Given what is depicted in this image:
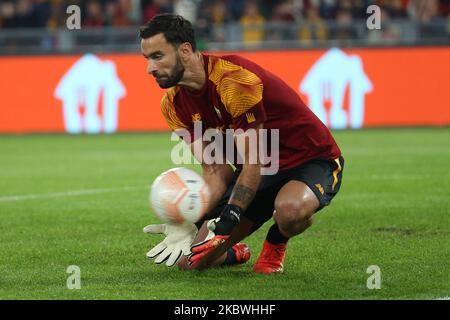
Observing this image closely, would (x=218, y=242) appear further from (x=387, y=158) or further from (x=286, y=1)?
(x=286, y=1)

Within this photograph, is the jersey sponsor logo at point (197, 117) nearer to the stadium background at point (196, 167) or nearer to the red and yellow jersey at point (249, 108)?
the red and yellow jersey at point (249, 108)

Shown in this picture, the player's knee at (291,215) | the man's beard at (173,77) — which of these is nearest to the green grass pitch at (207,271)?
the player's knee at (291,215)

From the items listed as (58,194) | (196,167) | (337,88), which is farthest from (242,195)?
(337,88)

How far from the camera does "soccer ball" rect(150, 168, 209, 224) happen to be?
613cm

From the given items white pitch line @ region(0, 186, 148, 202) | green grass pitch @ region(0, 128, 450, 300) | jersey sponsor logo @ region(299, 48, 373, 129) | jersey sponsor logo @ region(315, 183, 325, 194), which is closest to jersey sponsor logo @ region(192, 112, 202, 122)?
jersey sponsor logo @ region(315, 183, 325, 194)

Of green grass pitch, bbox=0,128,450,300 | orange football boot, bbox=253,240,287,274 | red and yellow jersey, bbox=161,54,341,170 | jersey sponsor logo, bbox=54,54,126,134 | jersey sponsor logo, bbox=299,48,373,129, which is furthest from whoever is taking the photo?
jersey sponsor logo, bbox=54,54,126,134

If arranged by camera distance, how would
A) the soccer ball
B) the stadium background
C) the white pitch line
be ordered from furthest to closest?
the white pitch line
the stadium background
the soccer ball

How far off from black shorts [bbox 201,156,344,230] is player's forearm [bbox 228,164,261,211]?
504 millimetres

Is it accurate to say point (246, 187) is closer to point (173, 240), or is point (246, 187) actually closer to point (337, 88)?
point (173, 240)

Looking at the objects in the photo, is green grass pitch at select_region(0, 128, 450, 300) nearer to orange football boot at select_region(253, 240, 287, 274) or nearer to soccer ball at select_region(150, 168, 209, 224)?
orange football boot at select_region(253, 240, 287, 274)

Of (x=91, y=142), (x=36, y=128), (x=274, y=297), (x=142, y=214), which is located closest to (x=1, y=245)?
(x=142, y=214)

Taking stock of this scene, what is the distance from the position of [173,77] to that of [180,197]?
2.47ft

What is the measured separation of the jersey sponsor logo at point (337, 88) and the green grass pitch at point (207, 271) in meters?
3.50

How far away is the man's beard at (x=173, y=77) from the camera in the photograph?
6.20m
